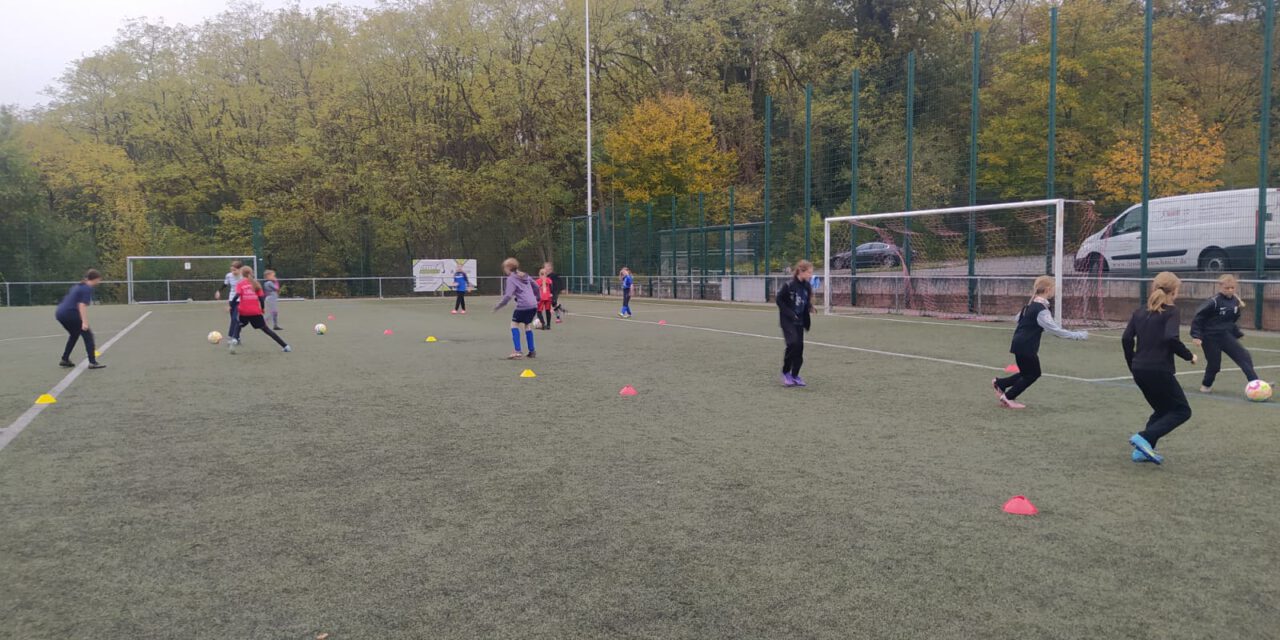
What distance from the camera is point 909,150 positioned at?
23.5 metres

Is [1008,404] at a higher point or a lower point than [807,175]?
lower

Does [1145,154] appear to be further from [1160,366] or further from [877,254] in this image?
[1160,366]

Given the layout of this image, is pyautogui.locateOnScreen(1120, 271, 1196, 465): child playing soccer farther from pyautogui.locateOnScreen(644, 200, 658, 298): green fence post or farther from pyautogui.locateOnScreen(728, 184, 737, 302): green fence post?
pyautogui.locateOnScreen(644, 200, 658, 298): green fence post

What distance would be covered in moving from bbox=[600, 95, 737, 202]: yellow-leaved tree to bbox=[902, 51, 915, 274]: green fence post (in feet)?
63.2

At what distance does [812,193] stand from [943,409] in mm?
20239

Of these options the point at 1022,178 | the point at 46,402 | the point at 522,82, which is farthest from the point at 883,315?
the point at 522,82

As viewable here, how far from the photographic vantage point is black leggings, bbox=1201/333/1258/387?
901 centimetres

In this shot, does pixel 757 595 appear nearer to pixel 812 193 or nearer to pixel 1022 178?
pixel 1022 178

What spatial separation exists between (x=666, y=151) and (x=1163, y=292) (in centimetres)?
3771

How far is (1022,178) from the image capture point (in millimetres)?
23344

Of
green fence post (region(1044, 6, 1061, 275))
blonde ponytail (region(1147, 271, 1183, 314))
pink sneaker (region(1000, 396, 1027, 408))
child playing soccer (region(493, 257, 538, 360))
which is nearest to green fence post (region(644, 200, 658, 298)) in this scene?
green fence post (region(1044, 6, 1061, 275))

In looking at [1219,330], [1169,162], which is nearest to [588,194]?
[1169,162]

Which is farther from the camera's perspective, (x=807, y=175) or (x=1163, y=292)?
(x=807, y=175)

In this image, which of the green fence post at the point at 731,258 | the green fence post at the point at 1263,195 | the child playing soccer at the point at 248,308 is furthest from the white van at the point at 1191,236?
the child playing soccer at the point at 248,308
